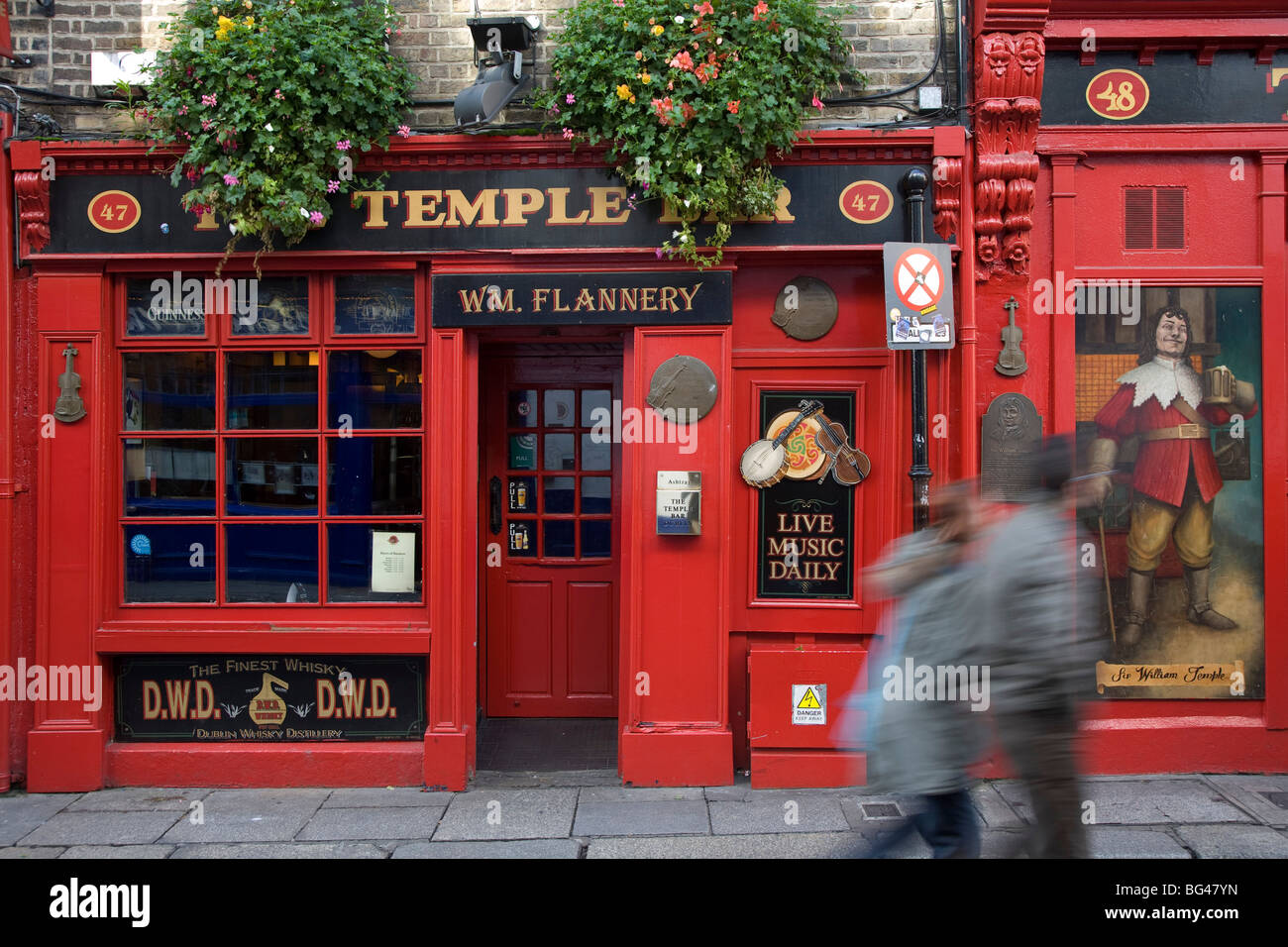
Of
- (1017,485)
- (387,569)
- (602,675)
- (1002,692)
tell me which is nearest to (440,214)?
(387,569)

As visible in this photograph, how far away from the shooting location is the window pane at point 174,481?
6.18 meters

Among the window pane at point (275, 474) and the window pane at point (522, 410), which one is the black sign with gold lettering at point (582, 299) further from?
the window pane at point (275, 474)

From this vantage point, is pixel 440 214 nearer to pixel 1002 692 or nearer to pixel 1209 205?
pixel 1002 692

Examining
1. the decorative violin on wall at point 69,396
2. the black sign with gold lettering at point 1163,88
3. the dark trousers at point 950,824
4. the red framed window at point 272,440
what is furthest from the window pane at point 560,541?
the black sign with gold lettering at point 1163,88

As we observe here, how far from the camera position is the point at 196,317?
6164 millimetres

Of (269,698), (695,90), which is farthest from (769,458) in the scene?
(269,698)

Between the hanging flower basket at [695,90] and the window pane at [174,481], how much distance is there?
128 inches

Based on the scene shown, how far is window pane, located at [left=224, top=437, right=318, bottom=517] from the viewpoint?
6160 mm

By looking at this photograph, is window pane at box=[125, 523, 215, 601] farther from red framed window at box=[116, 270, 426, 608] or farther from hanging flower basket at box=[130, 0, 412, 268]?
hanging flower basket at box=[130, 0, 412, 268]

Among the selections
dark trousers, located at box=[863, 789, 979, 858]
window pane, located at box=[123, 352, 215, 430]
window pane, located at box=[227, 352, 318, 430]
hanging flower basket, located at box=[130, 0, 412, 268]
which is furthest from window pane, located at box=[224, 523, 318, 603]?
dark trousers, located at box=[863, 789, 979, 858]

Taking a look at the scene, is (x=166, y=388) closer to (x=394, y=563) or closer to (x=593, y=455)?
(x=394, y=563)

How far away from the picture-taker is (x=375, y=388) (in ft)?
20.2

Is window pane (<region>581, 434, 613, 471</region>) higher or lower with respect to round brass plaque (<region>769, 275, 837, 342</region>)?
lower

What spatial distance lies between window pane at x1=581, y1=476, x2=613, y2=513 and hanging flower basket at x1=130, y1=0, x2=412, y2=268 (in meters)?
2.63
